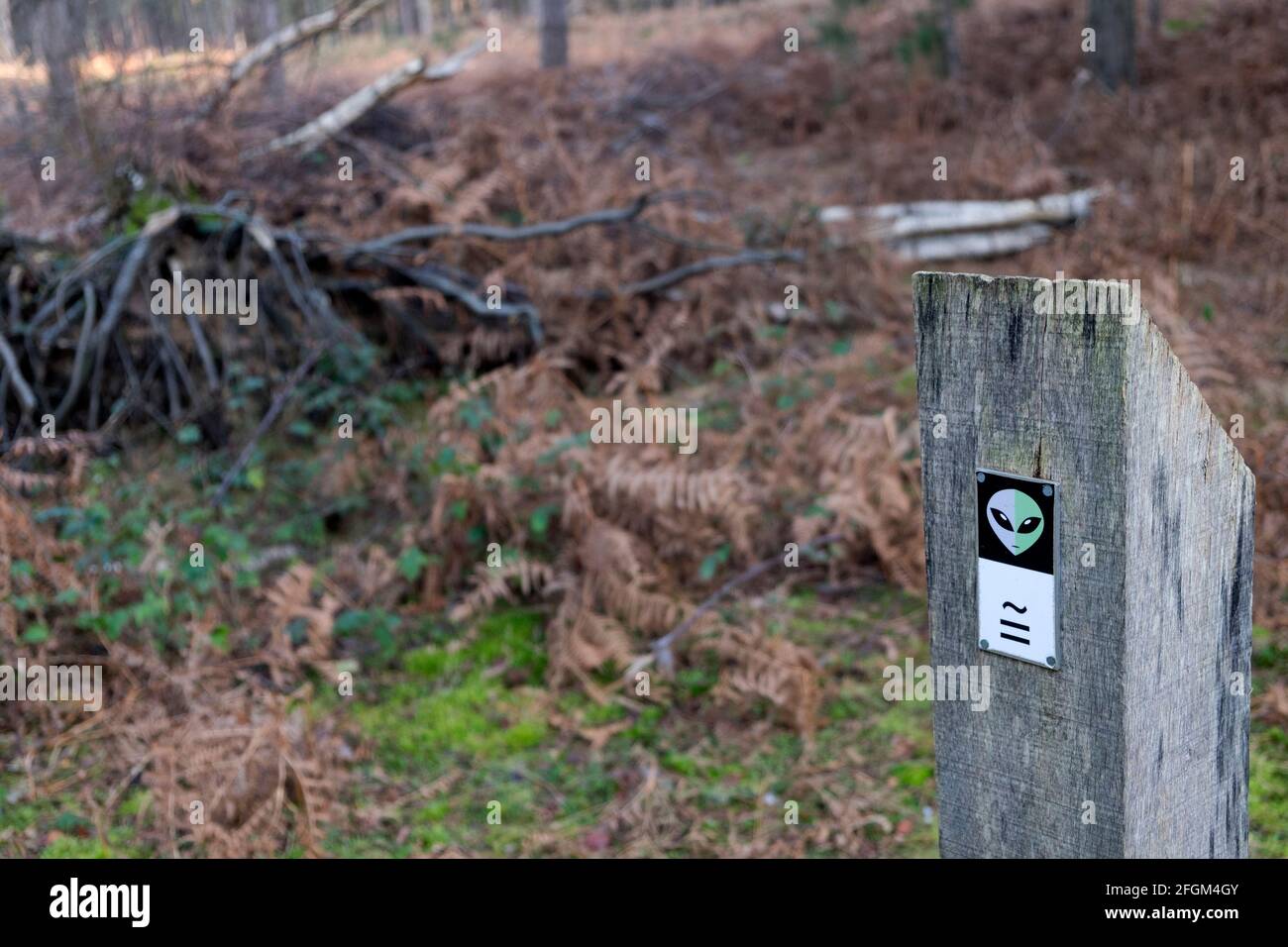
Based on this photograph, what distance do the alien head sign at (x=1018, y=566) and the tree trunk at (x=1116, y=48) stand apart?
1248 cm

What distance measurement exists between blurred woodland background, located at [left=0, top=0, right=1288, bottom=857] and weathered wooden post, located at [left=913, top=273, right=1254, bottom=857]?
198 cm

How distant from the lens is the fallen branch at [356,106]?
931 centimetres

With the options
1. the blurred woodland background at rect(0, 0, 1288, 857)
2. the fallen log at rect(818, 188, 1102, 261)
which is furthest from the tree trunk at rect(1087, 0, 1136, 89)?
the fallen log at rect(818, 188, 1102, 261)

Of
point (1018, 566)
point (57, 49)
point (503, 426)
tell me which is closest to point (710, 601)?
point (503, 426)

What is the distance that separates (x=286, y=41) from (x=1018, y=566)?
8.85 m

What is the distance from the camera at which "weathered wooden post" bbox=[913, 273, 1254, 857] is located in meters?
1.82

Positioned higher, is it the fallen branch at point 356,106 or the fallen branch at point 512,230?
the fallen branch at point 356,106

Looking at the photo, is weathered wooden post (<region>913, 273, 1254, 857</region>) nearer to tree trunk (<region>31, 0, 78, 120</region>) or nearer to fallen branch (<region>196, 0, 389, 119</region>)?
fallen branch (<region>196, 0, 389, 119</region>)

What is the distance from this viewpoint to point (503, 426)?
20.4 ft

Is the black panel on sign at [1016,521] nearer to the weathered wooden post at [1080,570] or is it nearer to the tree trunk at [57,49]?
the weathered wooden post at [1080,570]

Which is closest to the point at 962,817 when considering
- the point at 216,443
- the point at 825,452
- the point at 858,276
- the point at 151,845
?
the point at 151,845

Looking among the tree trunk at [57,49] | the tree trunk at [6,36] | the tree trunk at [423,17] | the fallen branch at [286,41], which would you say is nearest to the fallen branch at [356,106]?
the fallen branch at [286,41]

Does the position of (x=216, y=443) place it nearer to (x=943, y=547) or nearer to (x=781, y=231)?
(x=781, y=231)

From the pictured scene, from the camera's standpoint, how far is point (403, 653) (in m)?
5.42
